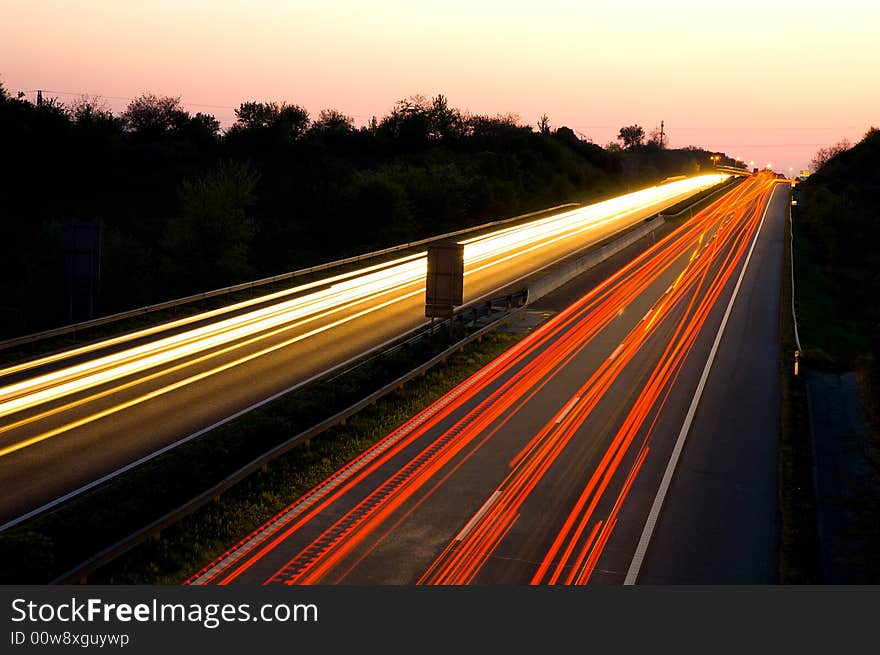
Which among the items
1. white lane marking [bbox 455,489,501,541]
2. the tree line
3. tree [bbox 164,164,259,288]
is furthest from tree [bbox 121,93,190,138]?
white lane marking [bbox 455,489,501,541]

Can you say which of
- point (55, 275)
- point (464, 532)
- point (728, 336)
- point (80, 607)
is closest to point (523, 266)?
point (728, 336)

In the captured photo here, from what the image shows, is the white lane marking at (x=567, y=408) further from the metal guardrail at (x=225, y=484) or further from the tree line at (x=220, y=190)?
the tree line at (x=220, y=190)

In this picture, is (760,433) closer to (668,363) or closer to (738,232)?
(668,363)

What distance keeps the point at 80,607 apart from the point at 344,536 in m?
5.08

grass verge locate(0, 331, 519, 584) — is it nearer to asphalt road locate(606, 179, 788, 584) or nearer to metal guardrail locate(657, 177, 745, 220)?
asphalt road locate(606, 179, 788, 584)

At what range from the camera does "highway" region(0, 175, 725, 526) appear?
18531mm

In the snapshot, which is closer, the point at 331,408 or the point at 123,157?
the point at 331,408

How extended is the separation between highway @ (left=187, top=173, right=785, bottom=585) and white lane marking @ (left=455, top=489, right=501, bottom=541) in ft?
0.16

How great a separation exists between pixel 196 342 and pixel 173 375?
4.24 metres

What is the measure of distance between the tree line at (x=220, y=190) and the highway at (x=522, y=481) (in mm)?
16195

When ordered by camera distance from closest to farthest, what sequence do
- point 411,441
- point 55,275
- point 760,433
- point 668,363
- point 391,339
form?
1. point 411,441
2. point 760,433
3. point 668,363
4. point 391,339
5. point 55,275

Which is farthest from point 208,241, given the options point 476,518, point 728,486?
point 728,486

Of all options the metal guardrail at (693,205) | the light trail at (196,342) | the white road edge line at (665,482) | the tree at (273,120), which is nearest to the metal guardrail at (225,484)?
the light trail at (196,342)

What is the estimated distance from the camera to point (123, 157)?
91250mm
